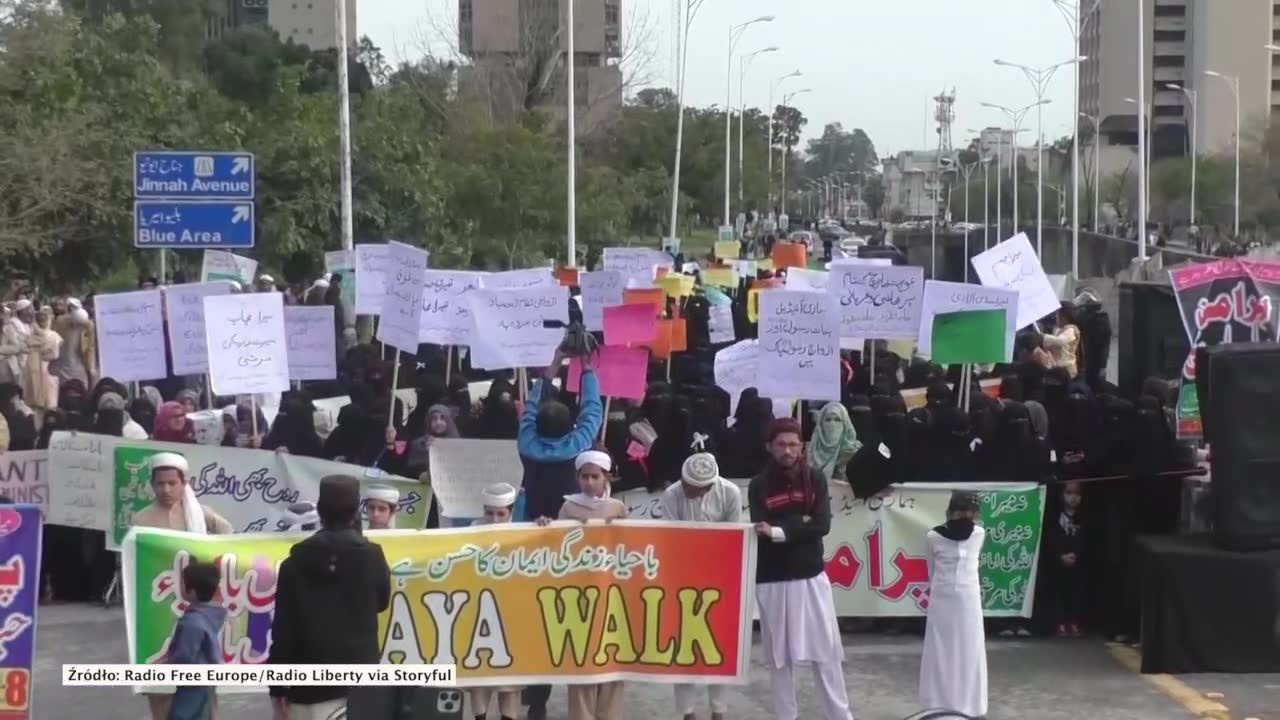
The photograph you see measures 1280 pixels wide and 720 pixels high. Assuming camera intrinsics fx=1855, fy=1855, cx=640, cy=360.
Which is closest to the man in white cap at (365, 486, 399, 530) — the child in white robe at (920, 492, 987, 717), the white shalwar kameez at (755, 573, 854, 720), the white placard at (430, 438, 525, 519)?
the white shalwar kameez at (755, 573, 854, 720)

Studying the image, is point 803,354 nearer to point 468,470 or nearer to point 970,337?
point 970,337

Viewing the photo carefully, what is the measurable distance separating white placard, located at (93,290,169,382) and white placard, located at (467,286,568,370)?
251cm

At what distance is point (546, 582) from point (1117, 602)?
14.0ft

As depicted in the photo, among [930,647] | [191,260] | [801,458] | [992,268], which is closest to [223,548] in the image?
[801,458]

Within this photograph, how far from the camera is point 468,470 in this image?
1177 centimetres

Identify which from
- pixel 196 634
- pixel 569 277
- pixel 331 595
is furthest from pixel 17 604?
pixel 569 277

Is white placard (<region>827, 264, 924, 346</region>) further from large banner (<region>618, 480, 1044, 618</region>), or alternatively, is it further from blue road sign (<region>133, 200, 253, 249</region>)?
blue road sign (<region>133, 200, 253, 249</region>)

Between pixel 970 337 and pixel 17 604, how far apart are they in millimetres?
6668

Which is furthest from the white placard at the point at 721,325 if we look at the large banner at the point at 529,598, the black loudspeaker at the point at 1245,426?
the large banner at the point at 529,598

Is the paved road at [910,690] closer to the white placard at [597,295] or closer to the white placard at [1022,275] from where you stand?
the white placard at [1022,275]

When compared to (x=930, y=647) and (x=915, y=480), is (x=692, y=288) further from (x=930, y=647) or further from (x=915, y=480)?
(x=930, y=647)
